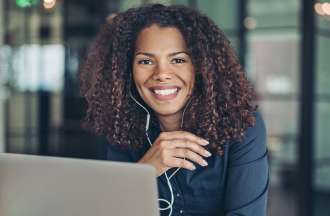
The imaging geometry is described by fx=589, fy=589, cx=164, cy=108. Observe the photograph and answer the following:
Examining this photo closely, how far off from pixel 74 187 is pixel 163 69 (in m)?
0.49

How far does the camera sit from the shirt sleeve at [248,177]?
1.34m

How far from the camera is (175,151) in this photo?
1.37 m

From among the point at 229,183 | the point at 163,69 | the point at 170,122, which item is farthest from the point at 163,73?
the point at 229,183

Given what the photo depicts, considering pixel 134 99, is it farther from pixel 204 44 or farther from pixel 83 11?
pixel 83 11

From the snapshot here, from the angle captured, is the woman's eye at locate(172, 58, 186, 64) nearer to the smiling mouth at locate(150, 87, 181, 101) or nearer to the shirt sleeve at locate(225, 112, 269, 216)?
the smiling mouth at locate(150, 87, 181, 101)

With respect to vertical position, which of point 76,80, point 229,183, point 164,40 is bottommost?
point 229,183

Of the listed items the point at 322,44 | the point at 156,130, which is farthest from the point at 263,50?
the point at 156,130

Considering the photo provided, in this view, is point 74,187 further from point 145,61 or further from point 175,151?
point 145,61

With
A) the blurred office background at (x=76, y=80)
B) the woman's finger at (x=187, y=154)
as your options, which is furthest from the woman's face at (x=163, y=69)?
the blurred office background at (x=76, y=80)

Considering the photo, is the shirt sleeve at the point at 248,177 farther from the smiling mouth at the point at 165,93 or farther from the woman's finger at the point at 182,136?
the smiling mouth at the point at 165,93

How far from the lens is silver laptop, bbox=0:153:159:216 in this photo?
0.96 meters

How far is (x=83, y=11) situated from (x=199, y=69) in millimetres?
5000

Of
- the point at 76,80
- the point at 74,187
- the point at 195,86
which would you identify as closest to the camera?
the point at 74,187

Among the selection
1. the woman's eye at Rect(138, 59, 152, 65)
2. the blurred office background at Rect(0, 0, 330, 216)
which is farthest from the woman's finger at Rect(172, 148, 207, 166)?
the blurred office background at Rect(0, 0, 330, 216)
